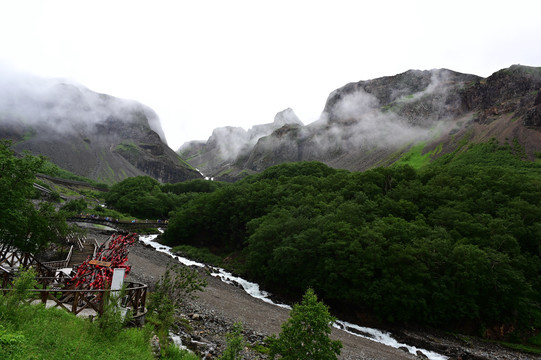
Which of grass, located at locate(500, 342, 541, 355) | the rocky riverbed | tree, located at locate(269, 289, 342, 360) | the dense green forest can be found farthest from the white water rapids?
tree, located at locate(269, 289, 342, 360)

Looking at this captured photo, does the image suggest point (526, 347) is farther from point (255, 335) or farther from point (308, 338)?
point (308, 338)

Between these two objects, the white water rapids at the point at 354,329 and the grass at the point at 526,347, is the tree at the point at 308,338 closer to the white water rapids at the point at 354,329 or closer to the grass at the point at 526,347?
the white water rapids at the point at 354,329

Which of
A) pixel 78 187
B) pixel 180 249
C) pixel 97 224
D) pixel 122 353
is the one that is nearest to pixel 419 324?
pixel 122 353

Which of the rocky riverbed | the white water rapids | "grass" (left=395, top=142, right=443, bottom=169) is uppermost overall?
"grass" (left=395, top=142, right=443, bottom=169)

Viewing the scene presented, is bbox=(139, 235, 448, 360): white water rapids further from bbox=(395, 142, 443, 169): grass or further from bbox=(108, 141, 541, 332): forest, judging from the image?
bbox=(395, 142, 443, 169): grass

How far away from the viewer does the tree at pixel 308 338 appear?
12.9 meters

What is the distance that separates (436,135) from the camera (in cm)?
18012

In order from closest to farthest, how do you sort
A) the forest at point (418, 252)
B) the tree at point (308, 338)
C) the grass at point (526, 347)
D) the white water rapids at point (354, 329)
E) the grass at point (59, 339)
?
1. the grass at point (59, 339)
2. the tree at point (308, 338)
3. the white water rapids at point (354, 329)
4. the grass at point (526, 347)
5. the forest at point (418, 252)

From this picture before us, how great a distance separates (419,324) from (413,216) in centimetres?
2253

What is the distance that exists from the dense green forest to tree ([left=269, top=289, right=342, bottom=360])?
23.4 metres

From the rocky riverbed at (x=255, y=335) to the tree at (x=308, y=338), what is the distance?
4593 millimetres

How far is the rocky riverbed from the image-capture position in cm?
1842

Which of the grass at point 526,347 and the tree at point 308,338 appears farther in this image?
the grass at point 526,347

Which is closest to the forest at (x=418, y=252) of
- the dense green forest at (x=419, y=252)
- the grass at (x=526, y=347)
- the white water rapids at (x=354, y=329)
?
the dense green forest at (x=419, y=252)
